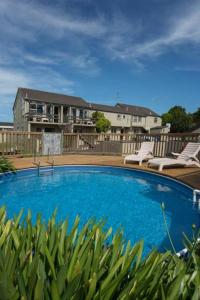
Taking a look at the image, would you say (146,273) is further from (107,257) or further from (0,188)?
(0,188)

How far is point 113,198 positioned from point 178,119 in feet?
158

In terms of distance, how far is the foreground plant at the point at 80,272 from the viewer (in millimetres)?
1053

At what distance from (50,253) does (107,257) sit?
0.36 metres

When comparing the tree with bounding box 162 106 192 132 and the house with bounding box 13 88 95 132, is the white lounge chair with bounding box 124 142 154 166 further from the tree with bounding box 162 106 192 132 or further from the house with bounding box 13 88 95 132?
the tree with bounding box 162 106 192 132

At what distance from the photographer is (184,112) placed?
182ft

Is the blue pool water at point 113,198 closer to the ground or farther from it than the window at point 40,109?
closer to the ground

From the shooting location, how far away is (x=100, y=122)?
111 ft

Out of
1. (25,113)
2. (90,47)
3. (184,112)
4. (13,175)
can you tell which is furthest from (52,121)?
(184,112)

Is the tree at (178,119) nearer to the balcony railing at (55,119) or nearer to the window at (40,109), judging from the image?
the balcony railing at (55,119)

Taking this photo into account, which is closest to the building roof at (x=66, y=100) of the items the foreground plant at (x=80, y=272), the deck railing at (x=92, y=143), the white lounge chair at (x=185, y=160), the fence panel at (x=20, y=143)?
the deck railing at (x=92, y=143)

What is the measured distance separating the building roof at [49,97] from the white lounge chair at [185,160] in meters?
23.5

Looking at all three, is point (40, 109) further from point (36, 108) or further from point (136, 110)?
point (136, 110)

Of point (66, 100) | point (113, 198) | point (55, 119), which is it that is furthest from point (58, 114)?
point (113, 198)

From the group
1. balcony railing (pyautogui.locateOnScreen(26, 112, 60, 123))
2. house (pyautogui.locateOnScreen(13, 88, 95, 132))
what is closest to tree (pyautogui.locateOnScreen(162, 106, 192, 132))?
house (pyautogui.locateOnScreen(13, 88, 95, 132))
